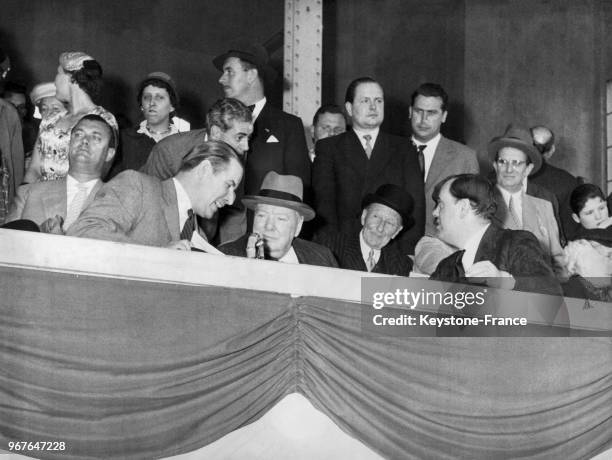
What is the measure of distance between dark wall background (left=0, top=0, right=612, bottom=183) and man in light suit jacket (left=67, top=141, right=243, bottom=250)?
547cm

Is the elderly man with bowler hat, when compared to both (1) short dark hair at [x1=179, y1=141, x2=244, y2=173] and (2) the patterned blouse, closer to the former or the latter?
(1) short dark hair at [x1=179, y1=141, x2=244, y2=173]

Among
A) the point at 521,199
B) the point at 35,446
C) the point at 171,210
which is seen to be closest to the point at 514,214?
the point at 521,199

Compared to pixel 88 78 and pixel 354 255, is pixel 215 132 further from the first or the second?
pixel 354 255

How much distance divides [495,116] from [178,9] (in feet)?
12.0

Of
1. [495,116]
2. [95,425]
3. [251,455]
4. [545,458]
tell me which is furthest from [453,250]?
[495,116]

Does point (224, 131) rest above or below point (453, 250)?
above

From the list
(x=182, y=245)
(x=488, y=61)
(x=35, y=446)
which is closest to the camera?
(x=35, y=446)

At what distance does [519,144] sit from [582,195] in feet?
1.86

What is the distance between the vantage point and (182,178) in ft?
21.0

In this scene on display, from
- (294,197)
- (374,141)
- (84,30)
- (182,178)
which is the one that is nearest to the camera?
(182,178)

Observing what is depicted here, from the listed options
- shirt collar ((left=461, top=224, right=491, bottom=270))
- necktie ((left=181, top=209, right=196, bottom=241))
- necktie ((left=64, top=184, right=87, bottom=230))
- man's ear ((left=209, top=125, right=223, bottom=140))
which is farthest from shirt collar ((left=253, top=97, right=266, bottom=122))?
shirt collar ((left=461, top=224, right=491, bottom=270))

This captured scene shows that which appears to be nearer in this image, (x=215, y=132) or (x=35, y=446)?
(x=35, y=446)

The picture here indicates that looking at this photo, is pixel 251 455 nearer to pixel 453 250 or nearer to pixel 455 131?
pixel 453 250

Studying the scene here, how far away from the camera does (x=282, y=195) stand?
6.81 metres
